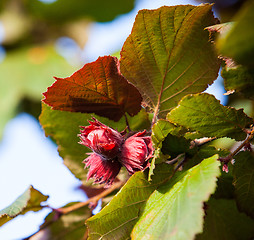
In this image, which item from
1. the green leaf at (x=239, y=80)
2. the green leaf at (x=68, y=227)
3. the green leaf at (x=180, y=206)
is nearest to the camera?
the green leaf at (x=180, y=206)

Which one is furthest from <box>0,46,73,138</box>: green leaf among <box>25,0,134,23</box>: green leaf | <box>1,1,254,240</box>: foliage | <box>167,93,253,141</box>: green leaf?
<box>167,93,253,141</box>: green leaf

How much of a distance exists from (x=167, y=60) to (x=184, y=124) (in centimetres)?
18

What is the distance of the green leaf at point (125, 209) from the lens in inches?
29.0

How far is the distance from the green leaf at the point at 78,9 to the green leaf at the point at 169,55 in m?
1.76

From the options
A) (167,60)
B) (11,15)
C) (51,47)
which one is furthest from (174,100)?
(11,15)

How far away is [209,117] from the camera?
0.72 metres

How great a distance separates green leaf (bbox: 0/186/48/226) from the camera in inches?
34.7

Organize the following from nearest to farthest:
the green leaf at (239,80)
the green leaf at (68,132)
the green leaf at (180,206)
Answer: the green leaf at (180,206)
the green leaf at (239,80)
the green leaf at (68,132)

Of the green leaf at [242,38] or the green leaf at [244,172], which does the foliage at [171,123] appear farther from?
the green leaf at [242,38]

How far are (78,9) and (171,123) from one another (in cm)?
208

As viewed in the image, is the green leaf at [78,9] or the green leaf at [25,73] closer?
the green leaf at [25,73]

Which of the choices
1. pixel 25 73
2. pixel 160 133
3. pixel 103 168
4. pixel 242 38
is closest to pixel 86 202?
pixel 103 168

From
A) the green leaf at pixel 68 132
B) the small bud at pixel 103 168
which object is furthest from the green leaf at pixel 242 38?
the green leaf at pixel 68 132

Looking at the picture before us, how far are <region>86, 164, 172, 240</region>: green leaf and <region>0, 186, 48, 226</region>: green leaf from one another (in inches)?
8.5
